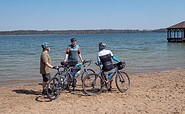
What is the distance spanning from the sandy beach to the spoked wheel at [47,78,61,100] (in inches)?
6.4

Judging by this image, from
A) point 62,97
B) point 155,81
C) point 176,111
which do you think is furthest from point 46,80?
point 155,81

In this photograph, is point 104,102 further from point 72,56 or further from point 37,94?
point 37,94

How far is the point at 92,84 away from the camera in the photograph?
7.62 m

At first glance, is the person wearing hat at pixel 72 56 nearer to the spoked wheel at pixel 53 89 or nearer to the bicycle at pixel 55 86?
the bicycle at pixel 55 86

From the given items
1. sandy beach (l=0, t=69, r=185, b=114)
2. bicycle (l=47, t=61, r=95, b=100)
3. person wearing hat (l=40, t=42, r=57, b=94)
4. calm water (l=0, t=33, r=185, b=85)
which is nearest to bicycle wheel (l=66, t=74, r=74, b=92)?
bicycle (l=47, t=61, r=95, b=100)

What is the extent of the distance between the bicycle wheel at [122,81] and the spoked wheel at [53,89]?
1.74m

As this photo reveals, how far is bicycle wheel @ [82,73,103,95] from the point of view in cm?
757

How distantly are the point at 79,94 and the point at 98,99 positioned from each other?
0.89 metres

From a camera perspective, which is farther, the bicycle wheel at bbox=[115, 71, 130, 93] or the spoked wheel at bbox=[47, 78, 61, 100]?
the bicycle wheel at bbox=[115, 71, 130, 93]

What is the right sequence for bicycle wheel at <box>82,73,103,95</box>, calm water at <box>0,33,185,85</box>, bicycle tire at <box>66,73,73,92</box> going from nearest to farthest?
1. bicycle wheel at <box>82,73,103,95</box>
2. bicycle tire at <box>66,73,73,92</box>
3. calm water at <box>0,33,185,85</box>

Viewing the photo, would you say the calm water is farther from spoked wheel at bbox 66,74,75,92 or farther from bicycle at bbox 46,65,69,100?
bicycle at bbox 46,65,69,100

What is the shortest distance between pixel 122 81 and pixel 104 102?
1.29 meters

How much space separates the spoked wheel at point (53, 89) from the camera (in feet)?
23.2

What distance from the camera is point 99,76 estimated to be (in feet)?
24.8
